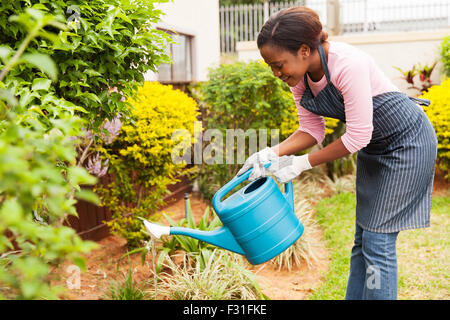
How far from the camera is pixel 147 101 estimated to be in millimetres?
3596

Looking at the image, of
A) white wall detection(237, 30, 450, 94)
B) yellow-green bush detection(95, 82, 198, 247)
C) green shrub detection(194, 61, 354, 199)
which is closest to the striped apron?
yellow-green bush detection(95, 82, 198, 247)

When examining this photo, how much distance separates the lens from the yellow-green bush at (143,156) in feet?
11.3

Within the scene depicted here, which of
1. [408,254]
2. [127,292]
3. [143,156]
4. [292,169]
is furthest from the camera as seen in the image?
[408,254]

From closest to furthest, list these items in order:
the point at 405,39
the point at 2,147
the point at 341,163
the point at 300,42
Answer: the point at 2,147 < the point at 300,42 < the point at 341,163 < the point at 405,39

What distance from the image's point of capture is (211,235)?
1.80m

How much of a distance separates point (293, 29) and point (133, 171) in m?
2.29

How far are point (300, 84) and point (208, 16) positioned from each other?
6.27 m

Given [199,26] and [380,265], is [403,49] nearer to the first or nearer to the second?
[199,26]

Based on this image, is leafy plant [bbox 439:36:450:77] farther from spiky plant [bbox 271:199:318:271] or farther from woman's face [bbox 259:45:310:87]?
woman's face [bbox 259:45:310:87]

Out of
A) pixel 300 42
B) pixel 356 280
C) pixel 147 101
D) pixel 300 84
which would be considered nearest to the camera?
pixel 300 42

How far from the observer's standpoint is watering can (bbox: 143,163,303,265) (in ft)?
5.71

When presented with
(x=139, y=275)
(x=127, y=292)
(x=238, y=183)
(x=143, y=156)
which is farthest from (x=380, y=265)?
(x=143, y=156)
